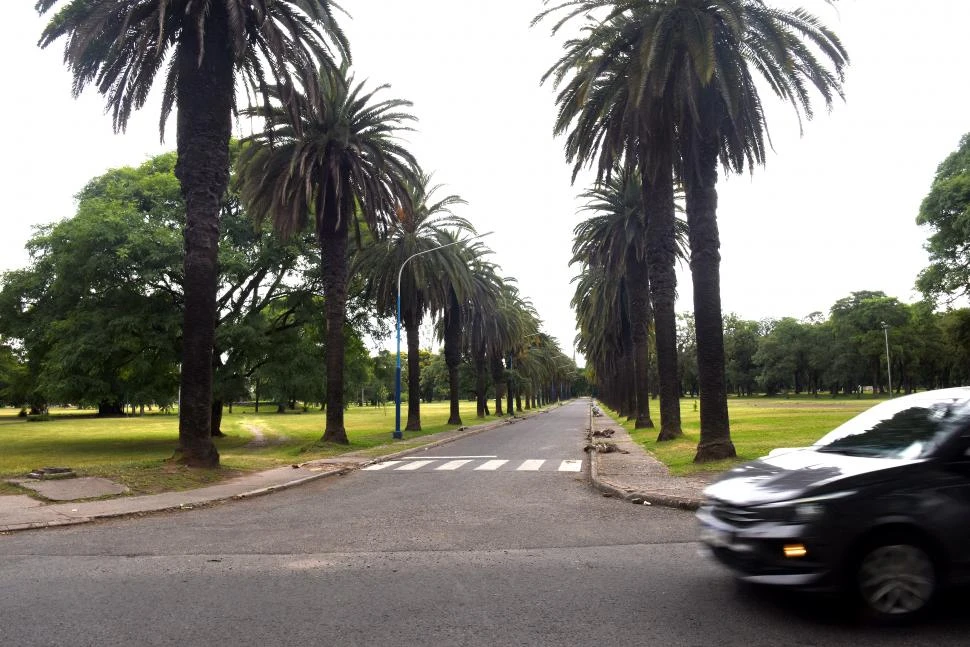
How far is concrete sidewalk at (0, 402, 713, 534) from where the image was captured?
10234 mm

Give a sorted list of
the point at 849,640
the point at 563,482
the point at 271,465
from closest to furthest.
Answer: the point at 849,640, the point at 563,482, the point at 271,465

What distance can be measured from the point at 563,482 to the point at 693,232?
6.76m

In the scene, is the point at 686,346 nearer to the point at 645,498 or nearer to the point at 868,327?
the point at 868,327

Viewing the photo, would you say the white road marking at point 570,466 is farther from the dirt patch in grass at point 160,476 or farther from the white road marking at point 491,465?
the dirt patch in grass at point 160,476

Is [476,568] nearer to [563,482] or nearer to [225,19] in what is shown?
[563,482]

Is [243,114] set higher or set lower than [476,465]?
higher

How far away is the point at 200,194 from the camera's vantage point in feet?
52.2

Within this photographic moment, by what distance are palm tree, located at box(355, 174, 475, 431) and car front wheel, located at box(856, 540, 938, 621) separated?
90.8ft

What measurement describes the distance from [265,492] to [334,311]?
467 inches

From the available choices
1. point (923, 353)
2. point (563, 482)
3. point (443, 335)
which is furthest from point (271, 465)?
point (923, 353)

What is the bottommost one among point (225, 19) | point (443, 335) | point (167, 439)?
point (167, 439)

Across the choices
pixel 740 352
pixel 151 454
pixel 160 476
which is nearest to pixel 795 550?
pixel 160 476

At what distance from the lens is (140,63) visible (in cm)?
1617

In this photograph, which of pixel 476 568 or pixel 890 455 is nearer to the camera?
pixel 890 455
